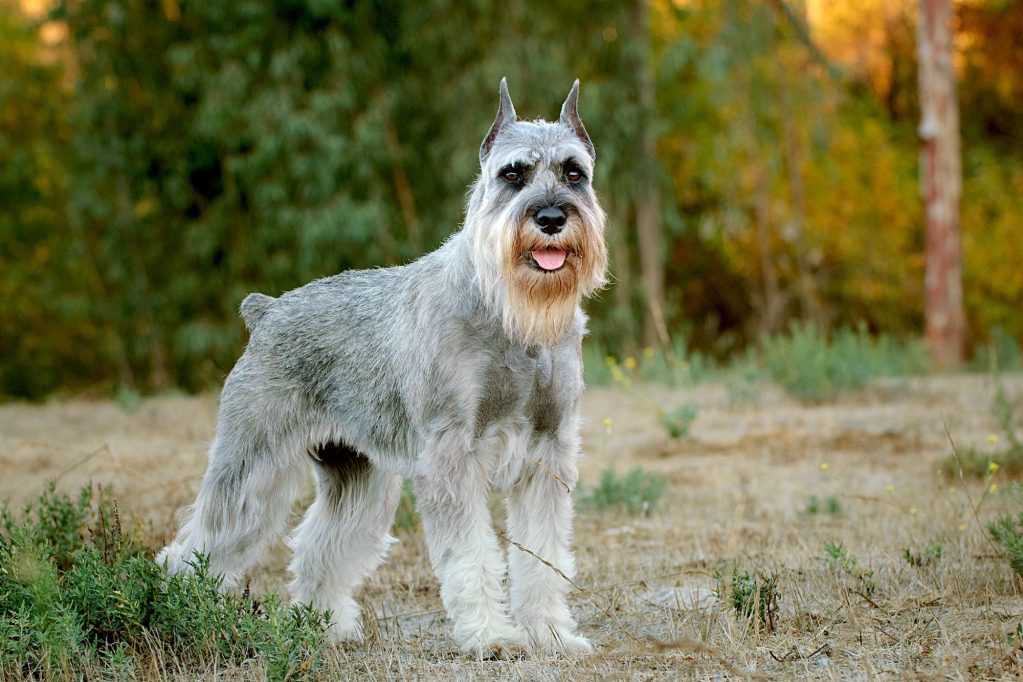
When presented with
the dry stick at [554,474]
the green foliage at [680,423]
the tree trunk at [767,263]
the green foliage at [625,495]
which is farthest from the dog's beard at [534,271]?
the tree trunk at [767,263]

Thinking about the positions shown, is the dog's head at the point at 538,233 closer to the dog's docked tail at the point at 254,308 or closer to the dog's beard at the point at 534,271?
the dog's beard at the point at 534,271

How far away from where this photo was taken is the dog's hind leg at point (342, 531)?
20.2 feet

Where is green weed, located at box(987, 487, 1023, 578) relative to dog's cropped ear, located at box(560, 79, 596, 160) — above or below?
below

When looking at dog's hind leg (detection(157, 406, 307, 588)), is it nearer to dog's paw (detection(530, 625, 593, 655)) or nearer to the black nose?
dog's paw (detection(530, 625, 593, 655))

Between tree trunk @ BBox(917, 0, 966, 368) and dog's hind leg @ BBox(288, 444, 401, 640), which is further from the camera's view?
tree trunk @ BBox(917, 0, 966, 368)

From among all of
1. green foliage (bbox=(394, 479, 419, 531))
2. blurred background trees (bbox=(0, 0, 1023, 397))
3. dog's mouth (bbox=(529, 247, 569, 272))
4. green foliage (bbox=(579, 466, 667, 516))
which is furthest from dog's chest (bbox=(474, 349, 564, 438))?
blurred background trees (bbox=(0, 0, 1023, 397))

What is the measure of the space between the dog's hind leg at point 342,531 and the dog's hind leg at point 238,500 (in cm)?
39

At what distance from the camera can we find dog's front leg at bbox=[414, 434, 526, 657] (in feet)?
16.9

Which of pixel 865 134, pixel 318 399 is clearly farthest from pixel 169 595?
pixel 865 134

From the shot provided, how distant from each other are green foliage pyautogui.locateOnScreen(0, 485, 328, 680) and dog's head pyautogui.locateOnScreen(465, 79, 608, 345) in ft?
5.28

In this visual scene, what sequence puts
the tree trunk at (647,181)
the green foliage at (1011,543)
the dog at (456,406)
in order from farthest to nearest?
the tree trunk at (647,181), the green foliage at (1011,543), the dog at (456,406)

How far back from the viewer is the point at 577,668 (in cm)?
477

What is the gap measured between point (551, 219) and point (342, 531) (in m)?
2.17

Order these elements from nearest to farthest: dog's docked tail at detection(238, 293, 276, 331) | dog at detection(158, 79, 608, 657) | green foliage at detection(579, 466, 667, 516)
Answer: dog at detection(158, 79, 608, 657) → dog's docked tail at detection(238, 293, 276, 331) → green foliage at detection(579, 466, 667, 516)
